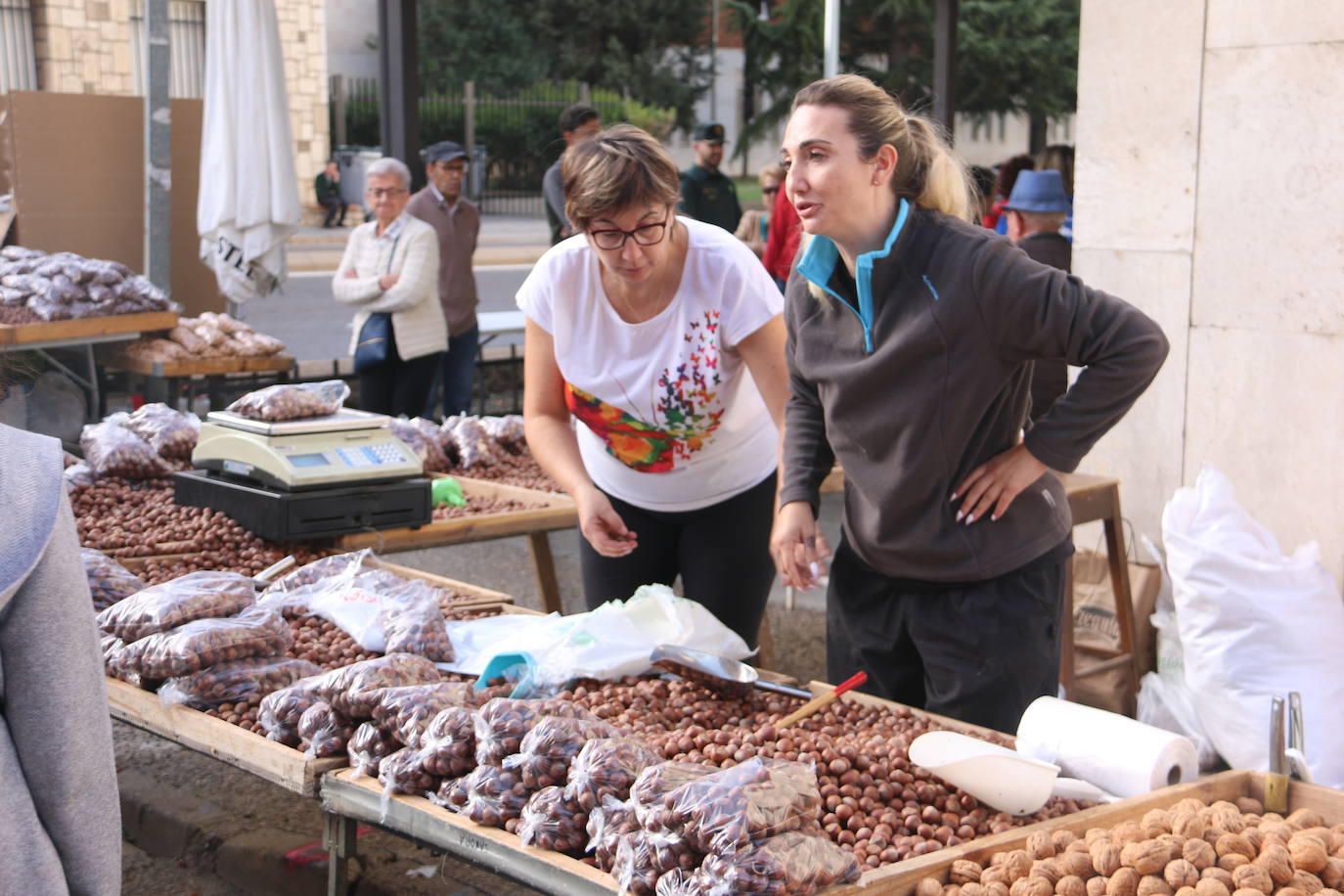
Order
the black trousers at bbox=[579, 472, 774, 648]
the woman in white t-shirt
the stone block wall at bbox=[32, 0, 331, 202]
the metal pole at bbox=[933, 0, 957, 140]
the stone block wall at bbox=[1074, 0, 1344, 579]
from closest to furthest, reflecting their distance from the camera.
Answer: the woman in white t-shirt < the black trousers at bbox=[579, 472, 774, 648] < the stone block wall at bbox=[1074, 0, 1344, 579] < the metal pole at bbox=[933, 0, 957, 140] < the stone block wall at bbox=[32, 0, 331, 202]

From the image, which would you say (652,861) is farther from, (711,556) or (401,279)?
(401,279)

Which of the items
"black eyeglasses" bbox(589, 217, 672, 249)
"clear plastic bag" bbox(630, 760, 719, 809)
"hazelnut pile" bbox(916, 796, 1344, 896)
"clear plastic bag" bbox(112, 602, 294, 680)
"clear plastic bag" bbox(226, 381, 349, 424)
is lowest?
"hazelnut pile" bbox(916, 796, 1344, 896)

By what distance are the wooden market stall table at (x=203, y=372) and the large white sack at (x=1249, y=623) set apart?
4724 mm

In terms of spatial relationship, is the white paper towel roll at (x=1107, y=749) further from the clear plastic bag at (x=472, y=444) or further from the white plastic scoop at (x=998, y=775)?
the clear plastic bag at (x=472, y=444)

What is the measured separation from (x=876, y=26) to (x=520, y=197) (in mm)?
9151

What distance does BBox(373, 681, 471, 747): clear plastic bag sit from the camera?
2107mm

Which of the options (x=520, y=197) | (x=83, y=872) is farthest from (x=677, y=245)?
(x=520, y=197)

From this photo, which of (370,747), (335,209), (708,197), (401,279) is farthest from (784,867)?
(335,209)

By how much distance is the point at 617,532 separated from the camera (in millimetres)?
2865

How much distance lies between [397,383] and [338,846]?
484 centimetres

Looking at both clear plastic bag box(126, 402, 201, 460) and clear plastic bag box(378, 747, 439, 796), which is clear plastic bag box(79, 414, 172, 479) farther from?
clear plastic bag box(378, 747, 439, 796)

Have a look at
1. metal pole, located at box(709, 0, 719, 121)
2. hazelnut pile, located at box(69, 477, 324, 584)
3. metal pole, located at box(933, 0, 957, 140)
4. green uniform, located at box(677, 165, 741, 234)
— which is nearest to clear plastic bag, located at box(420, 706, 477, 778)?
hazelnut pile, located at box(69, 477, 324, 584)

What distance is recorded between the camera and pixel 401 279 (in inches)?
261

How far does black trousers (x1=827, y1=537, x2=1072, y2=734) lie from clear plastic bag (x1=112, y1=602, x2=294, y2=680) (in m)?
1.05
